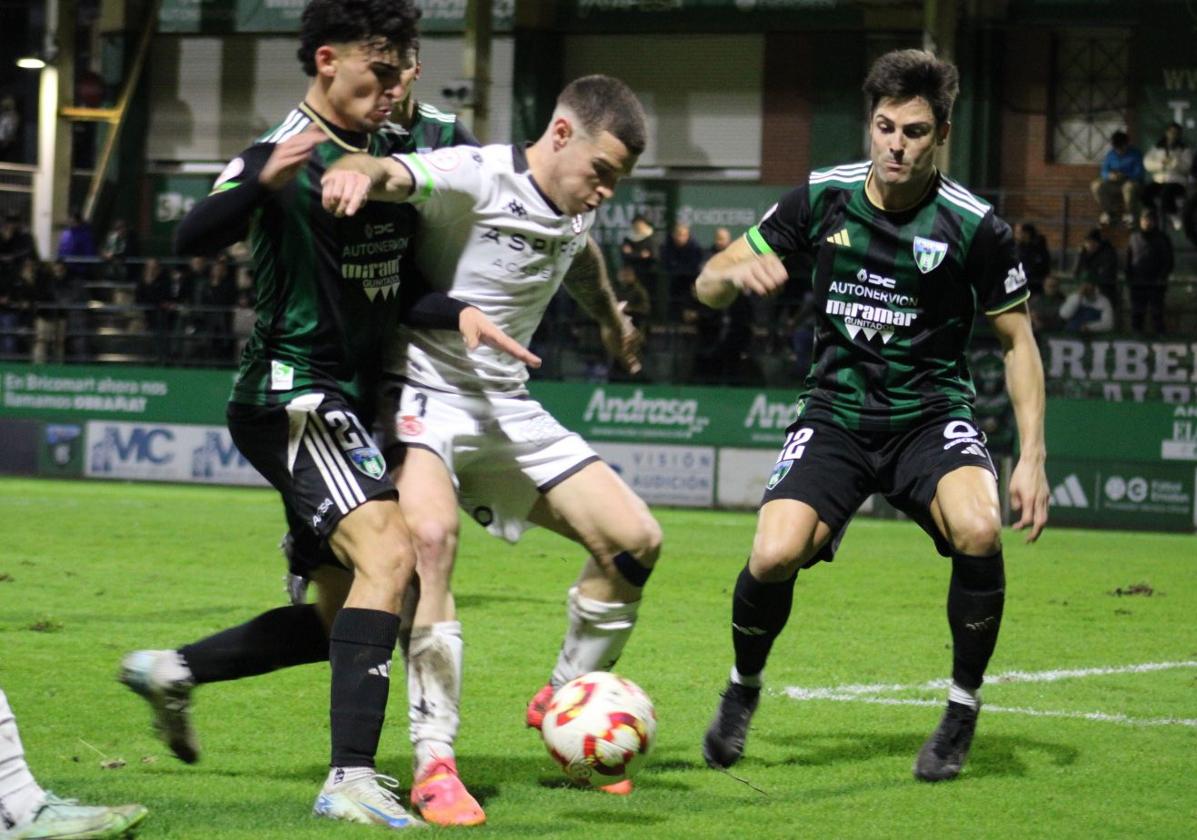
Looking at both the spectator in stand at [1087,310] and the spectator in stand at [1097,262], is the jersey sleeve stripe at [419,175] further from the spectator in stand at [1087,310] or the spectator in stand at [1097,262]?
the spectator in stand at [1097,262]

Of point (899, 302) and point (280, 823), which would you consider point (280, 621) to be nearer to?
point (280, 823)

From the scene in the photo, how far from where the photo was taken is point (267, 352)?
500 centimetres

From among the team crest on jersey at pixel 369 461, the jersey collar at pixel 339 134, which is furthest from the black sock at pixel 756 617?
the jersey collar at pixel 339 134

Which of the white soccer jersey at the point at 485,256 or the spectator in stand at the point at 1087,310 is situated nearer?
the white soccer jersey at the point at 485,256

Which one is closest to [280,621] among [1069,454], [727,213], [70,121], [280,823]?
[280,823]

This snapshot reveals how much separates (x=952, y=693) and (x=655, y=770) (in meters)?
0.98

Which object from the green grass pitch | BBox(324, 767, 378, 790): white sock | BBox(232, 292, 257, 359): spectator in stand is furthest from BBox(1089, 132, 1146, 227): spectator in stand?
BBox(324, 767, 378, 790): white sock

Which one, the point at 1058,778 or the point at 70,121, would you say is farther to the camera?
the point at 70,121

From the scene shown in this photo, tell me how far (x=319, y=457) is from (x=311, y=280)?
499mm

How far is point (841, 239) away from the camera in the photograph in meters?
5.92

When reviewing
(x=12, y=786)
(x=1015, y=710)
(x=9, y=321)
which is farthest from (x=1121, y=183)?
(x=12, y=786)

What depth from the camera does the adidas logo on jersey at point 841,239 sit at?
591cm

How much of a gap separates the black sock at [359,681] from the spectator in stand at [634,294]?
47.5 ft

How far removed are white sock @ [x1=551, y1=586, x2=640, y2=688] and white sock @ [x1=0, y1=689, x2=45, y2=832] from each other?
1.87 metres
